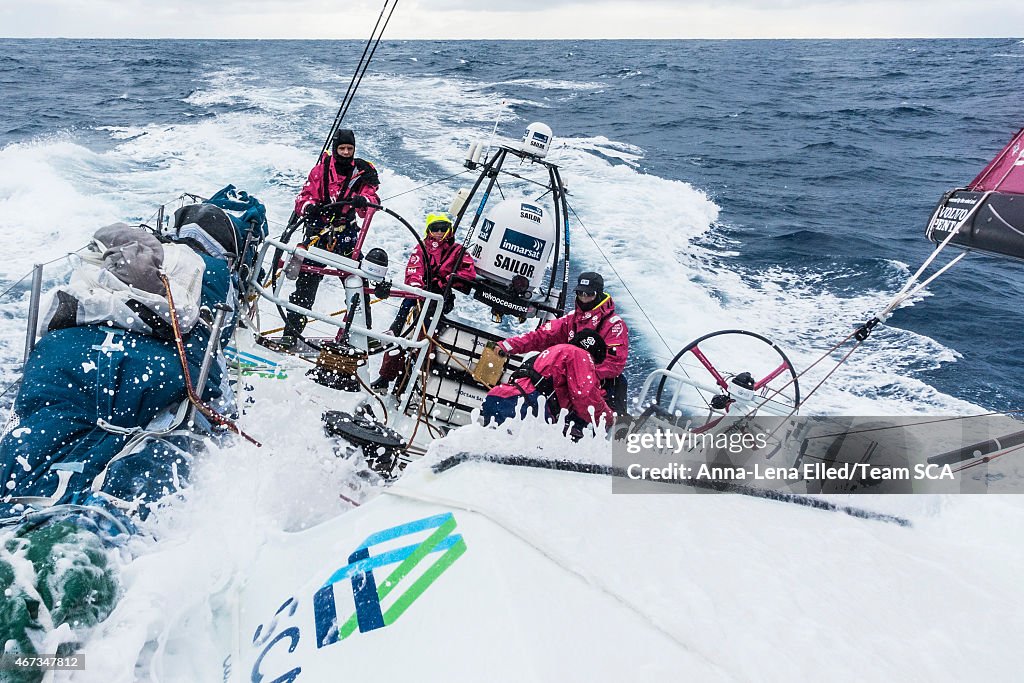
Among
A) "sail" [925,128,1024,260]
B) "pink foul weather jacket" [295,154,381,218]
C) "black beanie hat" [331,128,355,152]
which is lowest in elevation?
"pink foul weather jacket" [295,154,381,218]

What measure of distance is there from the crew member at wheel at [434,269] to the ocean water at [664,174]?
3.84 ft

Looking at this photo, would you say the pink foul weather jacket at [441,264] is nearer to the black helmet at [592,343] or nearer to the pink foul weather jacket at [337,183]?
the pink foul weather jacket at [337,183]

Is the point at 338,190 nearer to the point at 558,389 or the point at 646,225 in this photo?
the point at 558,389

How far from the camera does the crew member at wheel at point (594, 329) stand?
4.16 m

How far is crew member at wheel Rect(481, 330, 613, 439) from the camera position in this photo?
145 inches

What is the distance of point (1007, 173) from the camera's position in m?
4.40

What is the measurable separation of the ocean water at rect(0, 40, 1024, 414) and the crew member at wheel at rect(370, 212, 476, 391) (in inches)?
46.1

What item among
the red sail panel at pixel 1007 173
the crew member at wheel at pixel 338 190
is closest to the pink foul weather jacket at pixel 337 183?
the crew member at wheel at pixel 338 190

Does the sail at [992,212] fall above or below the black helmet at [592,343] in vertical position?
above

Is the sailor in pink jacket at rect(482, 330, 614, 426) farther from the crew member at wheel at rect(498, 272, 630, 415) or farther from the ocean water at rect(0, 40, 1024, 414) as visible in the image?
the ocean water at rect(0, 40, 1024, 414)

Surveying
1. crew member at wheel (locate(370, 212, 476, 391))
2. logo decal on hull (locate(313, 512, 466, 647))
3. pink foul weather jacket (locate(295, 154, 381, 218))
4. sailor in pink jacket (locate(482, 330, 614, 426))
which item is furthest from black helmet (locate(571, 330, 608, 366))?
logo decal on hull (locate(313, 512, 466, 647))

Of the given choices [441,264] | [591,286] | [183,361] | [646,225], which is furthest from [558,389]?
[646,225]

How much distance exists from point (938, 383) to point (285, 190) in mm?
8328

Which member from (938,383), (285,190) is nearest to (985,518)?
(938,383)
